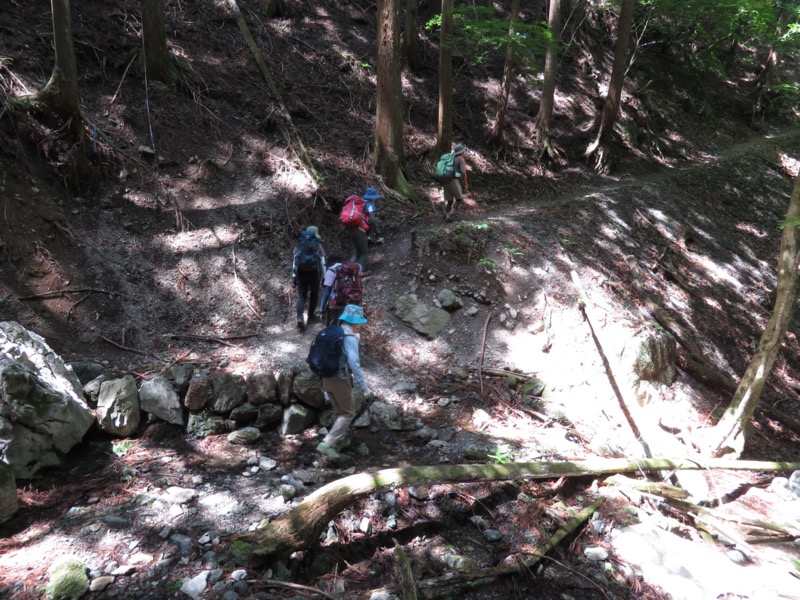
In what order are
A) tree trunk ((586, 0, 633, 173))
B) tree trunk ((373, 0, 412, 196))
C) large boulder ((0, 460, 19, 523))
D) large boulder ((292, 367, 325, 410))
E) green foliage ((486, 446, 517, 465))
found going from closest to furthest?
large boulder ((0, 460, 19, 523)), green foliage ((486, 446, 517, 465)), large boulder ((292, 367, 325, 410)), tree trunk ((373, 0, 412, 196)), tree trunk ((586, 0, 633, 173))

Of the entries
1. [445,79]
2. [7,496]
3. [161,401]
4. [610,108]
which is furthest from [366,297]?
[610,108]

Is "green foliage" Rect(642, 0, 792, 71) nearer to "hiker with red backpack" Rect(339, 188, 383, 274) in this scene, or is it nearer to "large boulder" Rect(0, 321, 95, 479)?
"hiker with red backpack" Rect(339, 188, 383, 274)

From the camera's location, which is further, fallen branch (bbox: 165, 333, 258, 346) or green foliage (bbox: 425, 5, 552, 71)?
green foliage (bbox: 425, 5, 552, 71)

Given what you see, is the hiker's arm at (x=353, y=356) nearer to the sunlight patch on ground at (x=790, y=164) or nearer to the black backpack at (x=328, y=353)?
the black backpack at (x=328, y=353)

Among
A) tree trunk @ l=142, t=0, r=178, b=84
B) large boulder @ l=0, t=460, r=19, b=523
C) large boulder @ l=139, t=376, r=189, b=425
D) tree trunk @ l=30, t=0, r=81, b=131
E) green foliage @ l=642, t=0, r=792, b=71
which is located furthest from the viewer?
green foliage @ l=642, t=0, r=792, b=71

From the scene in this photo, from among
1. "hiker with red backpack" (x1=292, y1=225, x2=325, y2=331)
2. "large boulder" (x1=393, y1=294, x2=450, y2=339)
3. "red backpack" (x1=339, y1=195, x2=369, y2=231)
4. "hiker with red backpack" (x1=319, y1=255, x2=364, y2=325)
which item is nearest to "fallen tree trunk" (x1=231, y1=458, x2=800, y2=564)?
"hiker with red backpack" (x1=319, y1=255, x2=364, y2=325)

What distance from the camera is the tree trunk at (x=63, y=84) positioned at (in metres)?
7.50

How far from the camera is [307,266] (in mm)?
7402

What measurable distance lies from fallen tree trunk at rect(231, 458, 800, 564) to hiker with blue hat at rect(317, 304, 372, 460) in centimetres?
114

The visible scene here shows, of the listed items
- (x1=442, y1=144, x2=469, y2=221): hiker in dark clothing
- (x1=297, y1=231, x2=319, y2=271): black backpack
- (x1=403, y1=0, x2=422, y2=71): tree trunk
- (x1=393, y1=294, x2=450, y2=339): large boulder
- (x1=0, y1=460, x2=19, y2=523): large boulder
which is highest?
(x1=403, y1=0, x2=422, y2=71): tree trunk

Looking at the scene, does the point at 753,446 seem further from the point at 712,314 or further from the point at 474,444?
the point at 474,444

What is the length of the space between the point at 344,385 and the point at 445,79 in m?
9.80

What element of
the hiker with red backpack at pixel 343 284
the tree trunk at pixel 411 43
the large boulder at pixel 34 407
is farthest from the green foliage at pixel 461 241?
the tree trunk at pixel 411 43

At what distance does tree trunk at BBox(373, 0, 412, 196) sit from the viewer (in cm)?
991
